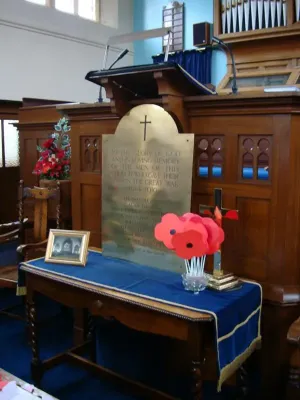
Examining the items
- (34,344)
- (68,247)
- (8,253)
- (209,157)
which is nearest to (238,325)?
(209,157)

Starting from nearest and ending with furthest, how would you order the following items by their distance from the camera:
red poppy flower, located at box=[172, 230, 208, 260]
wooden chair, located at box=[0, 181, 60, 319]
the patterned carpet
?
red poppy flower, located at box=[172, 230, 208, 260] < the patterned carpet < wooden chair, located at box=[0, 181, 60, 319]

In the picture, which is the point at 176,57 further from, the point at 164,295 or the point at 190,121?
the point at 164,295

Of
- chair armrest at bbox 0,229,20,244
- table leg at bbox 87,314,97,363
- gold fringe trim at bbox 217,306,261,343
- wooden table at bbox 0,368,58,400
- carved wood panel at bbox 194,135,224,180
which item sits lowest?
table leg at bbox 87,314,97,363

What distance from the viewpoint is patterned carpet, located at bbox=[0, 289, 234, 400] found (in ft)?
8.23

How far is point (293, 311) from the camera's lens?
2117mm

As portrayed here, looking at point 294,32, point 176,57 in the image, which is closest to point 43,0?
point 176,57

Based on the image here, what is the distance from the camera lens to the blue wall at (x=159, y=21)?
6.36m

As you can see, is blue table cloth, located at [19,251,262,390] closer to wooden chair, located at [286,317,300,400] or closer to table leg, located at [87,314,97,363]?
wooden chair, located at [286,317,300,400]

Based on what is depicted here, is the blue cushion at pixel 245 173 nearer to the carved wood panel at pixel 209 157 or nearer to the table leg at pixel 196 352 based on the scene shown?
the carved wood panel at pixel 209 157

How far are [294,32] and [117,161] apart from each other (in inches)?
143

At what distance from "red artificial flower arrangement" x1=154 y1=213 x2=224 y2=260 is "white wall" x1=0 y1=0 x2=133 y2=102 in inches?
164

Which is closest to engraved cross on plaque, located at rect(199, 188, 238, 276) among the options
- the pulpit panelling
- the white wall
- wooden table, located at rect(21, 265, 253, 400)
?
wooden table, located at rect(21, 265, 253, 400)

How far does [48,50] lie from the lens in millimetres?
5945

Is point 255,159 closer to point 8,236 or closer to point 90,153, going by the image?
point 90,153
